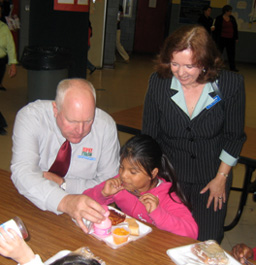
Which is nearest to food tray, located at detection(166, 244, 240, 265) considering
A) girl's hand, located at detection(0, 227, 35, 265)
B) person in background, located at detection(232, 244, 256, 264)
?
person in background, located at detection(232, 244, 256, 264)

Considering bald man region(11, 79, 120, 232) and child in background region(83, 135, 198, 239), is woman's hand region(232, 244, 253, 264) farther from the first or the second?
bald man region(11, 79, 120, 232)

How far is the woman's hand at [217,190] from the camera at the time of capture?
222 cm

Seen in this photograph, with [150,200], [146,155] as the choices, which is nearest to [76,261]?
[150,200]

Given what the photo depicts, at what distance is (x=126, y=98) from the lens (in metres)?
7.41

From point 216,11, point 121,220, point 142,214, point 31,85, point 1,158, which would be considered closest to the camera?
point 121,220

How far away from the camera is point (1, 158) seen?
4.30 metres

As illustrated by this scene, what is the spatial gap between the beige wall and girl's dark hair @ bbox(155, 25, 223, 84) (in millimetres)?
7518

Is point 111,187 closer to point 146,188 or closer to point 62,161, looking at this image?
point 146,188

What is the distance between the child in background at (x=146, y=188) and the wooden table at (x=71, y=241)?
15 centimetres

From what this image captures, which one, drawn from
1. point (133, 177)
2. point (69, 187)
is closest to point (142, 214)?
point (133, 177)

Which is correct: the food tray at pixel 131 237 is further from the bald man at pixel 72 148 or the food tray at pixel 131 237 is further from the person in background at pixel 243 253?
the person in background at pixel 243 253

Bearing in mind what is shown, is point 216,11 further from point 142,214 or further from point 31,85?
point 142,214

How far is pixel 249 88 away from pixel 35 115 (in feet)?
26.5

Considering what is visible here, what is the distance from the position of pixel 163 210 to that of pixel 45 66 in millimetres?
3962
